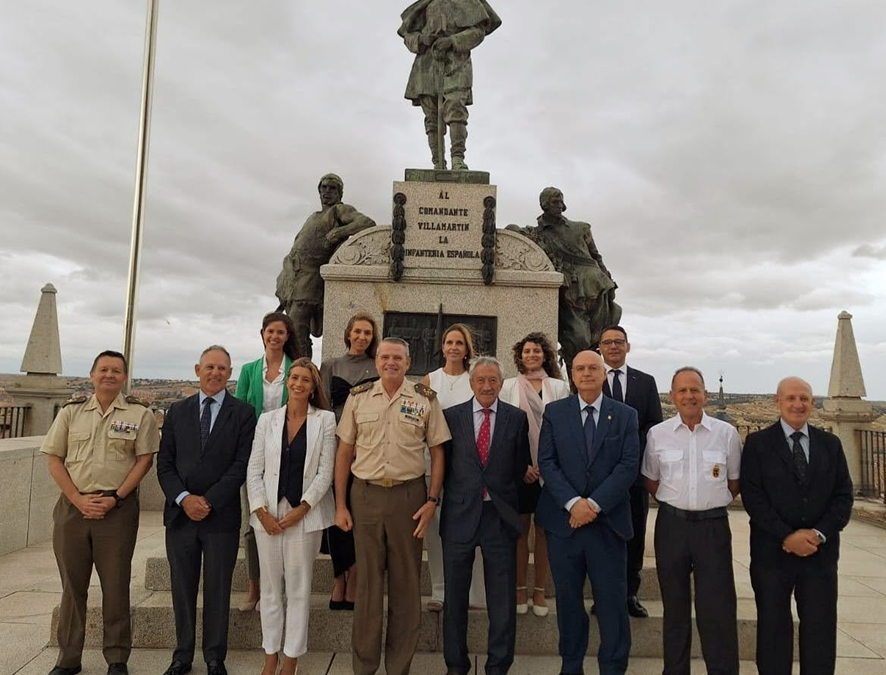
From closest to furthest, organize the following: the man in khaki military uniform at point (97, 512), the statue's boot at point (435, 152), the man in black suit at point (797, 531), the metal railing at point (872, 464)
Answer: the man in black suit at point (797, 531) → the man in khaki military uniform at point (97, 512) → the statue's boot at point (435, 152) → the metal railing at point (872, 464)

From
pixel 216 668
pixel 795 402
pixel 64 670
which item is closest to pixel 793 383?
pixel 795 402

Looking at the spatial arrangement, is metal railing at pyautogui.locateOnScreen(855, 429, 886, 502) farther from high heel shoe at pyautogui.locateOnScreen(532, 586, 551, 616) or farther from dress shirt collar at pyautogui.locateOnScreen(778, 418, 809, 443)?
high heel shoe at pyautogui.locateOnScreen(532, 586, 551, 616)

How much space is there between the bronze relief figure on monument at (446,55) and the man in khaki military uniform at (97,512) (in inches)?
206

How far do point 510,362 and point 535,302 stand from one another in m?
0.73

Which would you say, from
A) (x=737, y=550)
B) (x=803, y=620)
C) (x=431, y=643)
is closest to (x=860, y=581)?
(x=737, y=550)

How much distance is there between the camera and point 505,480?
364 centimetres

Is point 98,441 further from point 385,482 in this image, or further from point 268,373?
point 385,482

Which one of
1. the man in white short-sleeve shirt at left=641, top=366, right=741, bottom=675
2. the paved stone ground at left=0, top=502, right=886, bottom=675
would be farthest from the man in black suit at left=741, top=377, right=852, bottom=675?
the paved stone ground at left=0, top=502, right=886, bottom=675

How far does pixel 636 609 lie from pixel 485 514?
4.74 ft

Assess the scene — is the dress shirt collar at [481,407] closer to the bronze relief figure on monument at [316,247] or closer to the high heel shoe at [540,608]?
the high heel shoe at [540,608]

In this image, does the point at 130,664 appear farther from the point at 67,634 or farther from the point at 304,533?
the point at 304,533

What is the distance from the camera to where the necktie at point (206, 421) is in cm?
374

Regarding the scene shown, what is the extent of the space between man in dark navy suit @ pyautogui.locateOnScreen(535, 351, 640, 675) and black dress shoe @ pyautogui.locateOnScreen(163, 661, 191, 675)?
2.14 m

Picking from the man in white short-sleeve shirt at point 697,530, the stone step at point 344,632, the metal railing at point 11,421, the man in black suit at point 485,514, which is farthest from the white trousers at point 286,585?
the metal railing at point 11,421
